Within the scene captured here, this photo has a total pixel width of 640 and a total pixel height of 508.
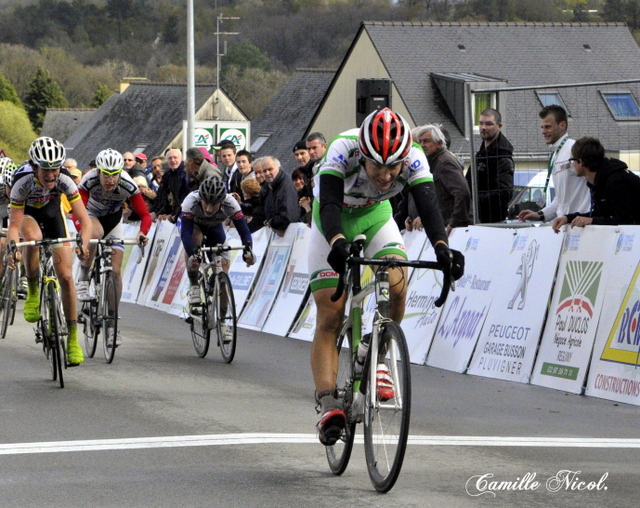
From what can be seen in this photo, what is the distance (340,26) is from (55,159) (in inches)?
5321

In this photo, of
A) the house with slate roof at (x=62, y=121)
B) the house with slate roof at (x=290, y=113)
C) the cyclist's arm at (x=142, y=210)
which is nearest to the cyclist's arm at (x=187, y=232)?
the cyclist's arm at (x=142, y=210)

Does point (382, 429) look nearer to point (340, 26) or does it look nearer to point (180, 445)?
point (180, 445)

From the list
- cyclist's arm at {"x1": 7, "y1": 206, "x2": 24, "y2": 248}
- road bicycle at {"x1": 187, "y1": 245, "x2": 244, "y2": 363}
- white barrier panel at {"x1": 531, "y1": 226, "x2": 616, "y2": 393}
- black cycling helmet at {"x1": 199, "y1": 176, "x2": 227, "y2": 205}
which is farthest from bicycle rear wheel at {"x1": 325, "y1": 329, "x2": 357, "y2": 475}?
black cycling helmet at {"x1": 199, "y1": 176, "x2": 227, "y2": 205}

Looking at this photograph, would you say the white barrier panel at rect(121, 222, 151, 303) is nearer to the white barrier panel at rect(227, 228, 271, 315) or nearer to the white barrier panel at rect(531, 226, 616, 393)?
the white barrier panel at rect(227, 228, 271, 315)

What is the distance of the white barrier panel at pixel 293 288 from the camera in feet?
52.4

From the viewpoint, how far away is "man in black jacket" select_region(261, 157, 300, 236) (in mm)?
16594

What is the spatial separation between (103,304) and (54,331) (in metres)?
2.12

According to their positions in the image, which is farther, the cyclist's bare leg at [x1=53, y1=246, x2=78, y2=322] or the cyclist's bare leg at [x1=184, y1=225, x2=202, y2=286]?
the cyclist's bare leg at [x1=184, y1=225, x2=202, y2=286]

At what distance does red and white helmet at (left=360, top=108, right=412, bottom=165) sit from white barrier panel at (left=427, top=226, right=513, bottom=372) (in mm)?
5307

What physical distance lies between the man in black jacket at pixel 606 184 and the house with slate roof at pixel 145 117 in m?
83.4

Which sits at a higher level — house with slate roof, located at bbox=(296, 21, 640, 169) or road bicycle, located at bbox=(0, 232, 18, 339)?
road bicycle, located at bbox=(0, 232, 18, 339)

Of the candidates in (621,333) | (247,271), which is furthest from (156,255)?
(621,333)

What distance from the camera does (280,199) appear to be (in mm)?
16609

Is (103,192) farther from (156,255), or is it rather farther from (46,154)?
(156,255)
